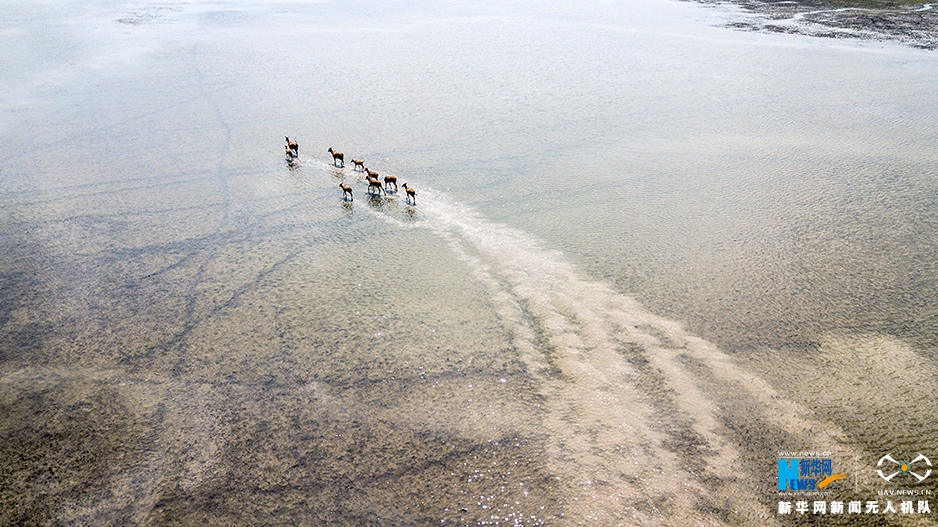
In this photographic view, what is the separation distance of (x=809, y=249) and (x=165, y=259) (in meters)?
7.90

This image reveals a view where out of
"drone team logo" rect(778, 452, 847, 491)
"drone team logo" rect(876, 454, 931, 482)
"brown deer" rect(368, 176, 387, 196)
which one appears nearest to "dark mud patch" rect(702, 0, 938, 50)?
"brown deer" rect(368, 176, 387, 196)

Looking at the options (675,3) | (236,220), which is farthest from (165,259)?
(675,3)

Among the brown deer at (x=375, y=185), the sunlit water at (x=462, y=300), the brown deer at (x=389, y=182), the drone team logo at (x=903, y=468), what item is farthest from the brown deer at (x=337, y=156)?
the drone team logo at (x=903, y=468)

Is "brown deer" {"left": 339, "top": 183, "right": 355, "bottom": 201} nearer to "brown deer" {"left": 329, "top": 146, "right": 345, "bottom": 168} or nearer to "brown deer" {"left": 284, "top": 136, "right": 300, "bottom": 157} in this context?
"brown deer" {"left": 329, "top": 146, "right": 345, "bottom": 168}

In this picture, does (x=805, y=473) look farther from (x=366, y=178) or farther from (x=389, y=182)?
(x=366, y=178)

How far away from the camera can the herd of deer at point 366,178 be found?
8.66 metres

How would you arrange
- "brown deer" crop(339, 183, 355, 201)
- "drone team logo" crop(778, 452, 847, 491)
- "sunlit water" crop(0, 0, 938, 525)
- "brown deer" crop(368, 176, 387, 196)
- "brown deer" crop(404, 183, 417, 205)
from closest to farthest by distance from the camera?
"drone team logo" crop(778, 452, 847, 491), "sunlit water" crop(0, 0, 938, 525), "brown deer" crop(404, 183, 417, 205), "brown deer" crop(339, 183, 355, 201), "brown deer" crop(368, 176, 387, 196)

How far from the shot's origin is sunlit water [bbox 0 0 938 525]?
4438 mm

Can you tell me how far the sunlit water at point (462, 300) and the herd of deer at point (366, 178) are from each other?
209mm

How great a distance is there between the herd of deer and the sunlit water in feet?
0.69

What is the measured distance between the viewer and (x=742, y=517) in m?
4.11

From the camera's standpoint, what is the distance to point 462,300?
6441 mm

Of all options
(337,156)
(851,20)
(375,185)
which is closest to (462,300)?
(375,185)

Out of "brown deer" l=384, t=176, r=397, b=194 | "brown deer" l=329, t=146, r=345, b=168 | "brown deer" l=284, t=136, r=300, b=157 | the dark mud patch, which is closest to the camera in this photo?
"brown deer" l=384, t=176, r=397, b=194
